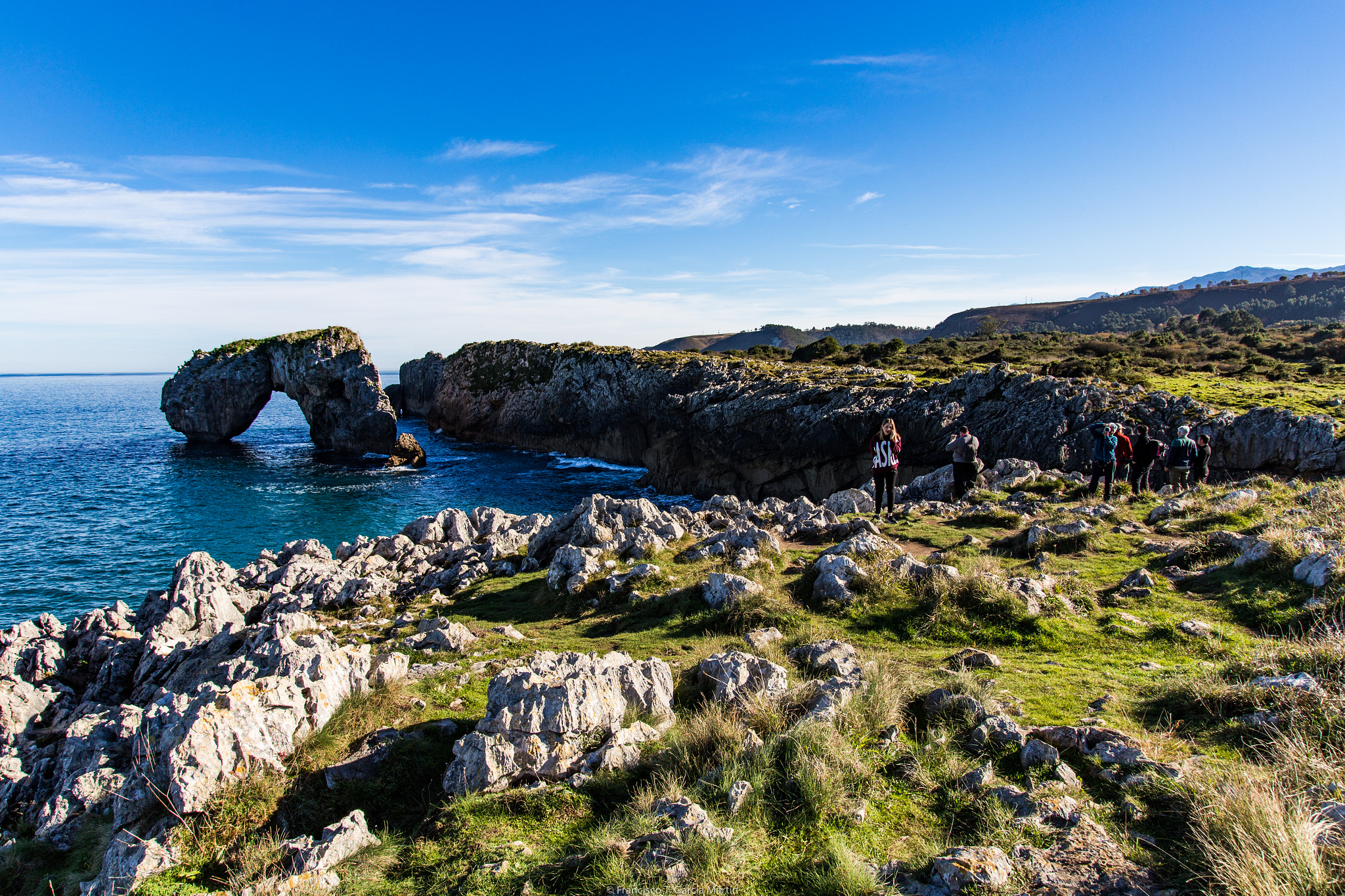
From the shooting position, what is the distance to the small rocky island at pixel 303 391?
201 feet

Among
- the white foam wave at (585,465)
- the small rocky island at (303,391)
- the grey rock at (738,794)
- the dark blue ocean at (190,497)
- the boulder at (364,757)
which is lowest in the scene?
the white foam wave at (585,465)

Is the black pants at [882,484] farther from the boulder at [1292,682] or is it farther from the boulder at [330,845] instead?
the boulder at [330,845]

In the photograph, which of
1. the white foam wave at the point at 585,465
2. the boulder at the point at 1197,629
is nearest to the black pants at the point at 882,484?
the boulder at the point at 1197,629

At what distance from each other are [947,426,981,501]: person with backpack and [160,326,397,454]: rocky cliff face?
183ft

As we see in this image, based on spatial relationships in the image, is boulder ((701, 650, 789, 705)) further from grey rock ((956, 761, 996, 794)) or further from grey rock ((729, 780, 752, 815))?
grey rock ((956, 761, 996, 794))

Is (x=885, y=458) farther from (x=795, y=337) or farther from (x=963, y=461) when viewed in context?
(x=795, y=337)

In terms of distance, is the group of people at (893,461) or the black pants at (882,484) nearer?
the group of people at (893,461)

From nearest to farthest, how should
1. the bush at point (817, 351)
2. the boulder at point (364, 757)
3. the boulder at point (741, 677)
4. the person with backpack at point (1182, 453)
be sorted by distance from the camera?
the boulder at point (364, 757), the boulder at point (741, 677), the person with backpack at point (1182, 453), the bush at point (817, 351)

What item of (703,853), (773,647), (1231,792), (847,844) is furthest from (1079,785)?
(773,647)

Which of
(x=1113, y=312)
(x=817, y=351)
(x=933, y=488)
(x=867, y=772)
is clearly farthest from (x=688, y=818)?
(x=1113, y=312)

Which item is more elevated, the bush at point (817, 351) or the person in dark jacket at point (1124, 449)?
the bush at point (817, 351)

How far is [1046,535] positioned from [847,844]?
10832 millimetres

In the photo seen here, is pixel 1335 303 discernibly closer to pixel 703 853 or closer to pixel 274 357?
pixel 703 853

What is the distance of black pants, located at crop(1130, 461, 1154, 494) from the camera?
1969 cm
